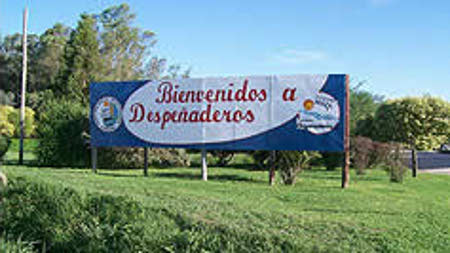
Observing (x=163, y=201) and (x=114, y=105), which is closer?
(x=163, y=201)

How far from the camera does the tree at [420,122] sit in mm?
18625

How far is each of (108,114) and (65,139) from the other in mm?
5452

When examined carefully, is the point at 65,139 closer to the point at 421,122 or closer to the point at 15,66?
the point at 421,122

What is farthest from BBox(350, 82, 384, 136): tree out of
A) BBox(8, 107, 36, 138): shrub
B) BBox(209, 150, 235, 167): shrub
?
BBox(8, 107, 36, 138): shrub

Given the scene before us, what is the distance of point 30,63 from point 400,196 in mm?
59867

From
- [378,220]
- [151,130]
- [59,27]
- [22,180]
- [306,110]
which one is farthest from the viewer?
[59,27]

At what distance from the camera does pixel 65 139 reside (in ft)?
66.4

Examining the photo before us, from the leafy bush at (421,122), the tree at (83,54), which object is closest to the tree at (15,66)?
the tree at (83,54)

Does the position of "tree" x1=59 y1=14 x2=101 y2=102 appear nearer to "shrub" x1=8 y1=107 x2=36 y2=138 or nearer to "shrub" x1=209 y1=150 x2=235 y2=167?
"shrub" x1=8 y1=107 x2=36 y2=138

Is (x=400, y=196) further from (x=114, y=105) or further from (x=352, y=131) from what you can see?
(x=352, y=131)

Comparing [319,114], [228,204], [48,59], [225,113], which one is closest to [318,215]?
[228,204]

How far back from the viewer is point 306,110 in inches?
508

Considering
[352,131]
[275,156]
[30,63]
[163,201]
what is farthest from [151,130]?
[30,63]

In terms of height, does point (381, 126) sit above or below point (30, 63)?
below
